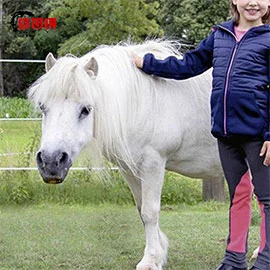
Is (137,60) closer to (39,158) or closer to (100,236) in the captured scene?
(39,158)

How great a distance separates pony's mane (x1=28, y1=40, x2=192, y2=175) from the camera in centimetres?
337

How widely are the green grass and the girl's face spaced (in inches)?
61.6

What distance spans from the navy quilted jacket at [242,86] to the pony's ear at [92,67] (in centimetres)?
62

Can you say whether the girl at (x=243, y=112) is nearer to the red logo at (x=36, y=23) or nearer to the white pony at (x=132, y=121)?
the white pony at (x=132, y=121)

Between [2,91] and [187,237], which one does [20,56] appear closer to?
[2,91]

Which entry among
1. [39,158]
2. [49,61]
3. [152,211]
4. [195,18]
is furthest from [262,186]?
[195,18]

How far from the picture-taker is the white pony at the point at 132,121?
131 inches

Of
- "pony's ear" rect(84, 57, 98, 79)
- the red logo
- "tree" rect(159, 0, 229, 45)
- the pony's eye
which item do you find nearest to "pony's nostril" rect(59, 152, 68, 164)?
the pony's eye

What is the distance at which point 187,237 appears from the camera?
16.6 ft

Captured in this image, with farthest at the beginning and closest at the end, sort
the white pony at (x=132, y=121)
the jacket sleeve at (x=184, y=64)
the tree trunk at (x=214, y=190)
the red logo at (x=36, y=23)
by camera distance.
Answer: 1. the red logo at (x=36, y=23)
2. the tree trunk at (x=214, y=190)
3. the jacket sleeve at (x=184, y=64)
4. the white pony at (x=132, y=121)

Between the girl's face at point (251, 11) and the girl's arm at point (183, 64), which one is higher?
the girl's face at point (251, 11)

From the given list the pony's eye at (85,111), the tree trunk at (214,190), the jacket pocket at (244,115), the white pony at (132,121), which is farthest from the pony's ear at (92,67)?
the tree trunk at (214,190)

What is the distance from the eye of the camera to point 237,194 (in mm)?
3455

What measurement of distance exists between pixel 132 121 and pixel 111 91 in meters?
0.24
